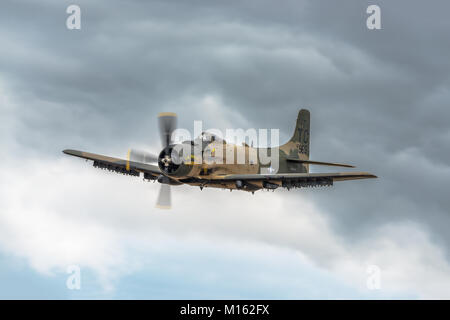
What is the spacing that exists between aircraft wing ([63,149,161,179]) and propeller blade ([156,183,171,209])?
245 centimetres

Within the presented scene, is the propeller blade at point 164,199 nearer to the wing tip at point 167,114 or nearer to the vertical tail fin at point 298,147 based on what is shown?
the wing tip at point 167,114

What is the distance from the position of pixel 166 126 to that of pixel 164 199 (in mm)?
4867

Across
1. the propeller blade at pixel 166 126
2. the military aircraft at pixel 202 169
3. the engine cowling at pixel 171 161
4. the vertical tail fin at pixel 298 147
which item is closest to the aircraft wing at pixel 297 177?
the military aircraft at pixel 202 169

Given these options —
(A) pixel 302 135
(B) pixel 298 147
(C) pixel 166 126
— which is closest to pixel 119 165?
(C) pixel 166 126

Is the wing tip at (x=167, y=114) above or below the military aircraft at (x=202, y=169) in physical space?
above

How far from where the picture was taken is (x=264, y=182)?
3681 cm

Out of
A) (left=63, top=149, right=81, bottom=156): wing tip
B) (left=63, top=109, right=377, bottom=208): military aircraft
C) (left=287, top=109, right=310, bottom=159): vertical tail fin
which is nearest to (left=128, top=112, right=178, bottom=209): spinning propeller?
(left=63, top=109, right=377, bottom=208): military aircraft

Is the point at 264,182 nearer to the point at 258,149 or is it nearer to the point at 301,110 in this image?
the point at 258,149

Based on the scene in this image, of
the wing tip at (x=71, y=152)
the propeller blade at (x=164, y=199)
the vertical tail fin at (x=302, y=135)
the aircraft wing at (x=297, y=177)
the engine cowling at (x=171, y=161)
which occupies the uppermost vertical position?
the vertical tail fin at (x=302, y=135)

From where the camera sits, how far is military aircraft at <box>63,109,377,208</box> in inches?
1352

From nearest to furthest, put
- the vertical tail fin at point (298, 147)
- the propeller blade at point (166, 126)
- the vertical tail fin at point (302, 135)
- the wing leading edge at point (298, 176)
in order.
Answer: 1. the wing leading edge at point (298, 176)
2. the propeller blade at point (166, 126)
3. the vertical tail fin at point (298, 147)
4. the vertical tail fin at point (302, 135)

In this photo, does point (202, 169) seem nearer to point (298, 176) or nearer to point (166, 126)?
point (166, 126)

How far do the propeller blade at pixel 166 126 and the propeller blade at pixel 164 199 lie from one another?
3.40 meters

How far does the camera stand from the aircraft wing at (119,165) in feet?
127
